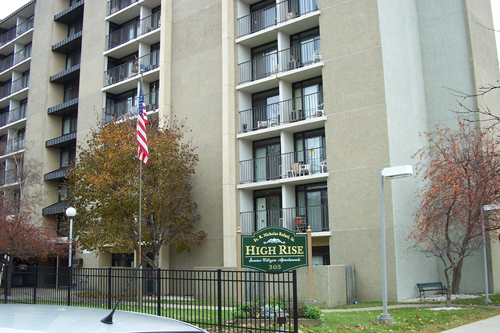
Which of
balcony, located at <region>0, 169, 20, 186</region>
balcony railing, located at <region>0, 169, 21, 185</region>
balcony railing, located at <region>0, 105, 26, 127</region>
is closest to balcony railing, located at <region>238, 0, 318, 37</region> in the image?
balcony railing, located at <region>0, 169, 21, 185</region>

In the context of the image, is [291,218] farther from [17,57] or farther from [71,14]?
[17,57]

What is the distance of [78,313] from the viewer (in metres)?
4.41

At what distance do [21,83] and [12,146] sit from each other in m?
6.45

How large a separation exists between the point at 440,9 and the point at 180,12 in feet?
49.9

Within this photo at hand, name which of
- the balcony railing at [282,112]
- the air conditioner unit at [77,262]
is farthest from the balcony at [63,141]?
the balcony railing at [282,112]

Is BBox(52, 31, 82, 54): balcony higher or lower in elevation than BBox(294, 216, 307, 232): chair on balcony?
higher

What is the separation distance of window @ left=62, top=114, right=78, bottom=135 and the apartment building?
4237 millimetres

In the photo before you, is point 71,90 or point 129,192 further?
point 71,90

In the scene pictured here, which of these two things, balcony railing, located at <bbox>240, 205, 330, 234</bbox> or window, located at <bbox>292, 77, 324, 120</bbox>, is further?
window, located at <bbox>292, 77, 324, 120</bbox>

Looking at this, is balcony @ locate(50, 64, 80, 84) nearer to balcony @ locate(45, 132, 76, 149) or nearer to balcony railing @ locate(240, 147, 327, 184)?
balcony @ locate(45, 132, 76, 149)

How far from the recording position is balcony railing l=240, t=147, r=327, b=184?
24172mm

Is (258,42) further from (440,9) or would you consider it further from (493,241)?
(493,241)

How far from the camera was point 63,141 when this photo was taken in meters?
36.3

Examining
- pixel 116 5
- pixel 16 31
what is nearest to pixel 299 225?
pixel 116 5
